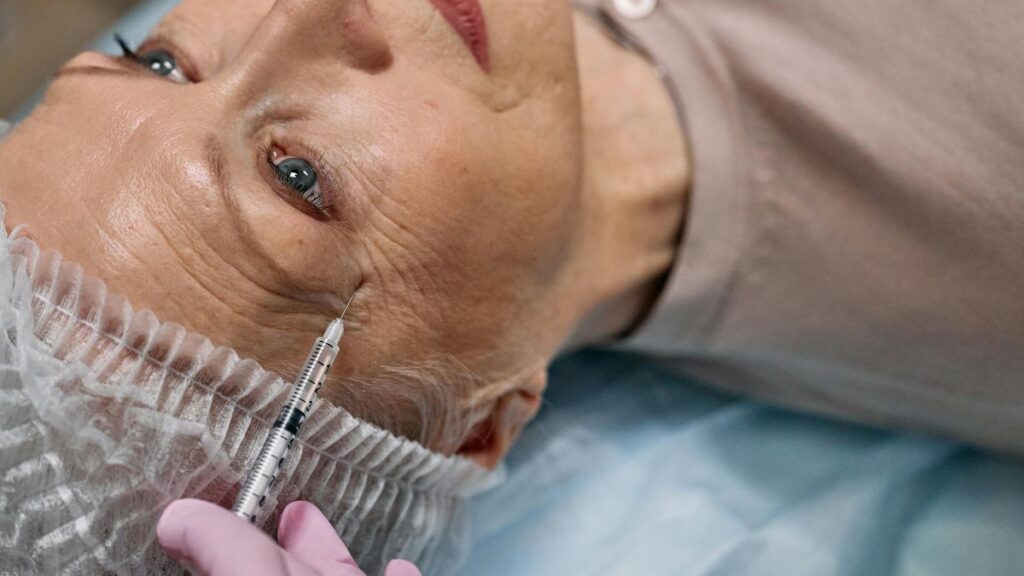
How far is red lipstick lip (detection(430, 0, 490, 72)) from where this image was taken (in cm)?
98

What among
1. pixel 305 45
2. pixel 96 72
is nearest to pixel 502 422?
pixel 305 45

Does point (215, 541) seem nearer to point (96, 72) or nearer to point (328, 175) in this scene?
point (328, 175)

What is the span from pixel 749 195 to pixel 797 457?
17.5 inches

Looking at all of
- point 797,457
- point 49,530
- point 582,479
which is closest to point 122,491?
point 49,530

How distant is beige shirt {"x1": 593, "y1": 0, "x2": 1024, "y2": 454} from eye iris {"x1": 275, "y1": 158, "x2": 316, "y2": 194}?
55 cm

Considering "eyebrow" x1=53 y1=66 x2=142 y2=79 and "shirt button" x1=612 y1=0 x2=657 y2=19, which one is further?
"shirt button" x1=612 y1=0 x2=657 y2=19

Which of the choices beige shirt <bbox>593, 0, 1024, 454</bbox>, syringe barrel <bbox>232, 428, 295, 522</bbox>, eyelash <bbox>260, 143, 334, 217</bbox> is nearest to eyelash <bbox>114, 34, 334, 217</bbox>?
eyelash <bbox>260, 143, 334, 217</bbox>

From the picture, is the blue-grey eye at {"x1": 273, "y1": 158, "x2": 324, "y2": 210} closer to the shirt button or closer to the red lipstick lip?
the red lipstick lip

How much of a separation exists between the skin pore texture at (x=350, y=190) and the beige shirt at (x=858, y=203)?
0.26m

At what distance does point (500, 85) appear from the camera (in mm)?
995

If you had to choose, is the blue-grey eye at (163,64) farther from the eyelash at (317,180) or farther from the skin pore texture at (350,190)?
the eyelash at (317,180)

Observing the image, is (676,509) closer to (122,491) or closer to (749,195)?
(749,195)

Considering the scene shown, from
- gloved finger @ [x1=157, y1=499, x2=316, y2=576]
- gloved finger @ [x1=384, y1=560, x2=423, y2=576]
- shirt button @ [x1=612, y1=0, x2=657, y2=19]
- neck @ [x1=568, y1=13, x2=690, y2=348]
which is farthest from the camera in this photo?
shirt button @ [x1=612, y1=0, x2=657, y2=19]

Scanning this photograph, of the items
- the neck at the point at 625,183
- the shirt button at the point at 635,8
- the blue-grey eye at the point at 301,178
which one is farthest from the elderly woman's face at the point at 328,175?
the shirt button at the point at 635,8
